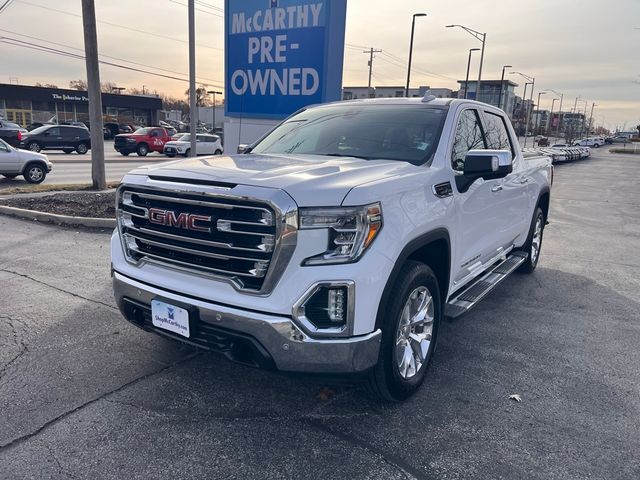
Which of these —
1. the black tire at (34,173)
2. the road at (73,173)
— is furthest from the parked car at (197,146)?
the black tire at (34,173)

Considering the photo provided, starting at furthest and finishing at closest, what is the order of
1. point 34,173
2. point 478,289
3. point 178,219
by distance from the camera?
1. point 34,173
2. point 478,289
3. point 178,219

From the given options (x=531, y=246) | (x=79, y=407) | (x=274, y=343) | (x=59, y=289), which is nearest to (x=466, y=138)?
(x=274, y=343)

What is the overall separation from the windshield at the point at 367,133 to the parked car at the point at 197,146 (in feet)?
77.8

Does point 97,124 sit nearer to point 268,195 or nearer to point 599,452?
point 268,195

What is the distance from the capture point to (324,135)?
4.43 metres

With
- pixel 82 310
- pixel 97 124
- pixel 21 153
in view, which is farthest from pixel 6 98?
pixel 82 310

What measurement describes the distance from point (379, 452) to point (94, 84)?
11.5 meters

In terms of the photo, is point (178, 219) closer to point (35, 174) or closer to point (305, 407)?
point (305, 407)

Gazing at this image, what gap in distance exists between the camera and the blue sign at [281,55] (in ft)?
29.9

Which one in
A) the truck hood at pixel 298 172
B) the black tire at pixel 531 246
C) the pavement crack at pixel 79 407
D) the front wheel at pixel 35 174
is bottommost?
the front wheel at pixel 35 174

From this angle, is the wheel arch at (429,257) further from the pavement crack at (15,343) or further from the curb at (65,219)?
the curb at (65,219)

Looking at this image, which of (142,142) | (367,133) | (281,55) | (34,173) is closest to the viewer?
(367,133)

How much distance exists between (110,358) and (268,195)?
210 centimetres

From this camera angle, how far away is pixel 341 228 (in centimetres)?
A: 272
